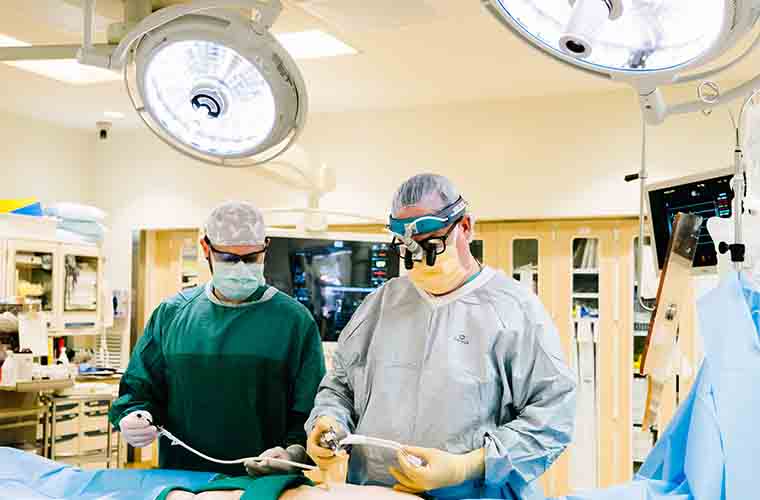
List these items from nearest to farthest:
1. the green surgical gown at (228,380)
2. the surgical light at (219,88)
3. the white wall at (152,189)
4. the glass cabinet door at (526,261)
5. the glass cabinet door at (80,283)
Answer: the surgical light at (219,88)
the green surgical gown at (228,380)
the glass cabinet door at (526,261)
the glass cabinet door at (80,283)
the white wall at (152,189)

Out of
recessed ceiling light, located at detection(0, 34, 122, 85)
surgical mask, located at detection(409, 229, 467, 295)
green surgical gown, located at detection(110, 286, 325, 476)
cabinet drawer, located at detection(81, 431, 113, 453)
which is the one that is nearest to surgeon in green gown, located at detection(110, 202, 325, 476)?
green surgical gown, located at detection(110, 286, 325, 476)

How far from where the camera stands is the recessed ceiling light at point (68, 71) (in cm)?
509

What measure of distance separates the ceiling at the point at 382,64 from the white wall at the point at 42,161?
0.55ft

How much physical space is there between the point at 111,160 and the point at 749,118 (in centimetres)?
610

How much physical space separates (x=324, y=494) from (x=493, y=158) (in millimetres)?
4170

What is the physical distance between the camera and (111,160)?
7.07 m

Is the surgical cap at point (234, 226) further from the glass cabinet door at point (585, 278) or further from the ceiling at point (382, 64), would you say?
the glass cabinet door at point (585, 278)

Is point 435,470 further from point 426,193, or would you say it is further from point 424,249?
point 426,193

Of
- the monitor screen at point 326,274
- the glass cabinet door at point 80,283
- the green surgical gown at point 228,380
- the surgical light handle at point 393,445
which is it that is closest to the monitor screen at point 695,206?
the surgical light handle at point 393,445

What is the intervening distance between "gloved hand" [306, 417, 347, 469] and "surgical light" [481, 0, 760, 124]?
110 cm

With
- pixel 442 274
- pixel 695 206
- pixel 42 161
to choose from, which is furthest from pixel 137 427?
pixel 42 161

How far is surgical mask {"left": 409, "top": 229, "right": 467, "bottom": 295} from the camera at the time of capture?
6.88 ft

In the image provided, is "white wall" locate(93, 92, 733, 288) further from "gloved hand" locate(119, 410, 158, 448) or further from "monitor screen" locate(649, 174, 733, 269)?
"gloved hand" locate(119, 410, 158, 448)

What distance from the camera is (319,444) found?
1961 mm
